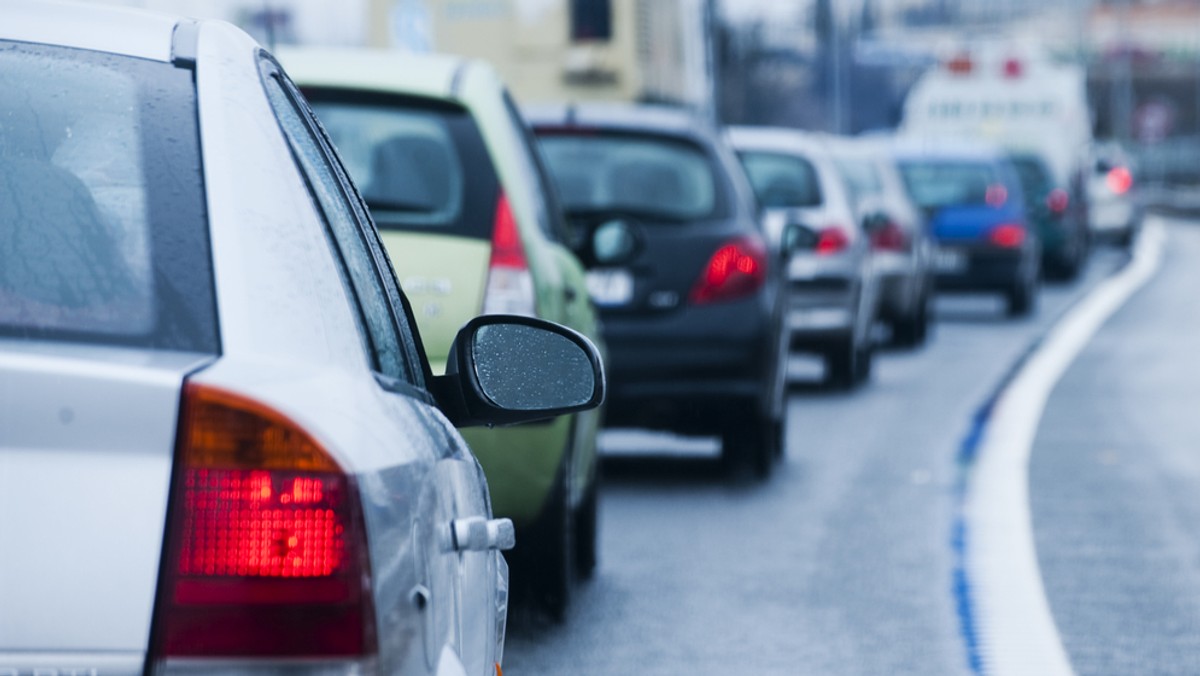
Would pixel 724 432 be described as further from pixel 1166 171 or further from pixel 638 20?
pixel 1166 171

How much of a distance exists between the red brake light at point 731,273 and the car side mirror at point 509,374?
282 inches

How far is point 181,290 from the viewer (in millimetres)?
2443

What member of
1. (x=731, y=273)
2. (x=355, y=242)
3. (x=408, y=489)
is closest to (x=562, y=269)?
(x=731, y=273)

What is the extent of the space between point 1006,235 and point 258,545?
73.0ft

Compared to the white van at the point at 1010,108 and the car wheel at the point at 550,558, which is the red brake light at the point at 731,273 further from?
the white van at the point at 1010,108

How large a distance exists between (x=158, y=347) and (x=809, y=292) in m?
13.8

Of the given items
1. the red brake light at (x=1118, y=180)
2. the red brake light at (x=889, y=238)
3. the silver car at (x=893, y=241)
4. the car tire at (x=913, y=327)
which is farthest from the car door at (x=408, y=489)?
the red brake light at (x=1118, y=180)

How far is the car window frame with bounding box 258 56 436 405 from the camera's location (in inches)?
112

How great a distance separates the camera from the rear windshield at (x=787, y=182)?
53.9ft

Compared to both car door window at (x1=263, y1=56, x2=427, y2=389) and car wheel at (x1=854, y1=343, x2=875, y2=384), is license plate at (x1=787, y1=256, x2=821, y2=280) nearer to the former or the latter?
car wheel at (x1=854, y1=343, x2=875, y2=384)

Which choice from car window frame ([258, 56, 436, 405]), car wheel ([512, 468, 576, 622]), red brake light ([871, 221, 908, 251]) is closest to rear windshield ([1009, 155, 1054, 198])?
red brake light ([871, 221, 908, 251])

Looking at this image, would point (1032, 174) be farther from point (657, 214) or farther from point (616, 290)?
point (616, 290)

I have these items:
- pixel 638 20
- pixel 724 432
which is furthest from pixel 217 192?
pixel 638 20

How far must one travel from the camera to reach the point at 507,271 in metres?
6.84
